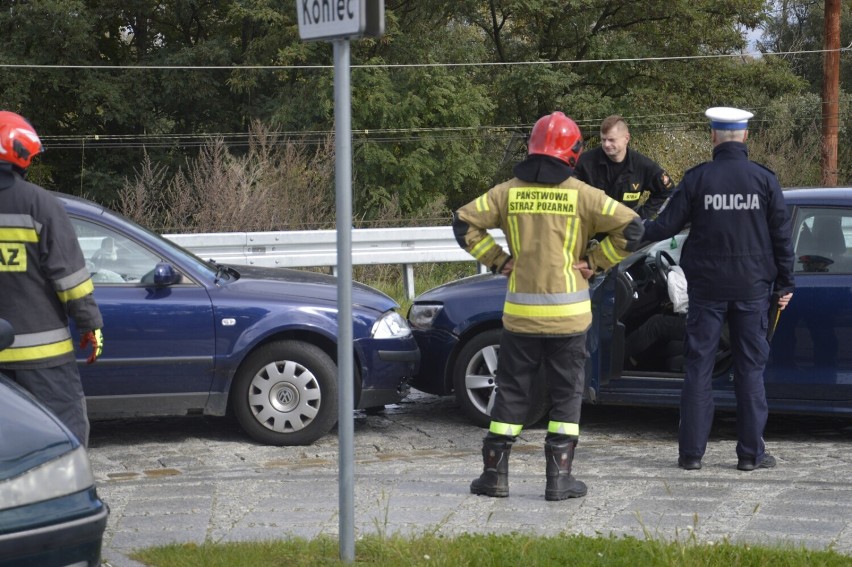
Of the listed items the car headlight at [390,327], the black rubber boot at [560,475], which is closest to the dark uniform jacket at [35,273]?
the black rubber boot at [560,475]

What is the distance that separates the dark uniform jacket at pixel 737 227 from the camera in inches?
253

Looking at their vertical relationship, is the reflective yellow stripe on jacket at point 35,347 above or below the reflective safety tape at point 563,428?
above

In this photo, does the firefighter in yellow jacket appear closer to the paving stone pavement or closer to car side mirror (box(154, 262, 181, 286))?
the paving stone pavement

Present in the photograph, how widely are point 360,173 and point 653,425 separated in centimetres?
2699

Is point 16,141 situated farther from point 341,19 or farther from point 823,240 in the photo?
point 823,240

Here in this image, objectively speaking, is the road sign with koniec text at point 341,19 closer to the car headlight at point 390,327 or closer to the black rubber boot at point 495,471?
the black rubber boot at point 495,471

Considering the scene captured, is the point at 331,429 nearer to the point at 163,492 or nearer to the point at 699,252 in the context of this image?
the point at 163,492

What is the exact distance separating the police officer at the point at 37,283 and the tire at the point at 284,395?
2258mm

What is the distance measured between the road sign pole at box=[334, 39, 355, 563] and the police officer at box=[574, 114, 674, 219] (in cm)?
354

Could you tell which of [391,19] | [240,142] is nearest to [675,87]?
[391,19]

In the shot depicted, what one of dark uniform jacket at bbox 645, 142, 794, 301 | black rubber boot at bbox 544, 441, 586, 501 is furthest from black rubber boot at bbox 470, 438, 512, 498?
dark uniform jacket at bbox 645, 142, 794, 301

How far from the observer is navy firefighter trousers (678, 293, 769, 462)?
652 cm

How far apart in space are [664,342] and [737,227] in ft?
4.97

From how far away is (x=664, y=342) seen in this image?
25.5ft
